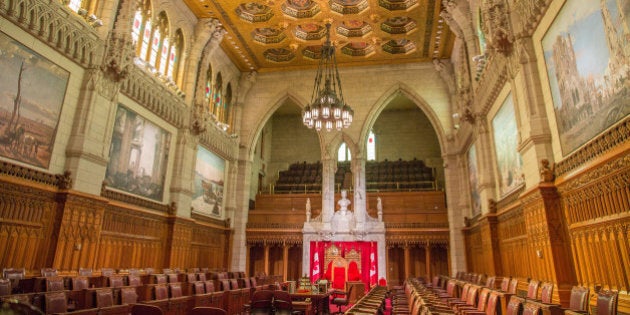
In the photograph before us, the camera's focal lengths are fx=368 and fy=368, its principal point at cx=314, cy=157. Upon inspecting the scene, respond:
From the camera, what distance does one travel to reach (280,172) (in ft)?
82.4

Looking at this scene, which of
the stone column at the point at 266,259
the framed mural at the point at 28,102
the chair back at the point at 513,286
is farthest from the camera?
the stone column at the point at 266,259

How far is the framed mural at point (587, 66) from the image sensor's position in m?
5.01

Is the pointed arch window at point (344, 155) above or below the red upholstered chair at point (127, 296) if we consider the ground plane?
above

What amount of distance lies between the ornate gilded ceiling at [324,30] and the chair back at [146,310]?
1273 cm

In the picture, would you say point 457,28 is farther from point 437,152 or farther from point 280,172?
point 280,172

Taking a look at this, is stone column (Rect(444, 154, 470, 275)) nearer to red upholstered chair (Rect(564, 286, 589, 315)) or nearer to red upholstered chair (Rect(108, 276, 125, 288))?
red upholstered chair (Rect(564, 286, 589, 315))

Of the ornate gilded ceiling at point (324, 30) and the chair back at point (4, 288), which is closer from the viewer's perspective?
the chair back at point (4, 288)

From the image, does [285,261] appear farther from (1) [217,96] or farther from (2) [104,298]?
(2) [104,298]

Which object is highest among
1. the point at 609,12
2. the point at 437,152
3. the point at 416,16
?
the point at 416,16

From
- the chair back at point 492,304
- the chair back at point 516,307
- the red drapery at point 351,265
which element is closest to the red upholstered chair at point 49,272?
the chair back at point 492,304

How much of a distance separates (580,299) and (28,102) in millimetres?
10850

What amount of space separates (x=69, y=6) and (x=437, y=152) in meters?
22.0

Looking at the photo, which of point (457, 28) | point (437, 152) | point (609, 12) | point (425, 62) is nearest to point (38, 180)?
point (609, 12)

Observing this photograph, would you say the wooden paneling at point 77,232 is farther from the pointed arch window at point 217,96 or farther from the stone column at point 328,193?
the stone column at point 328,193
